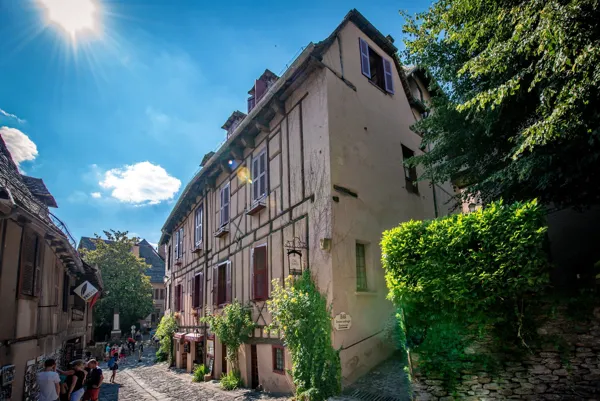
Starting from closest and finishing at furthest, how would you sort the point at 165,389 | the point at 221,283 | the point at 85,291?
the point at 165,389 < the point at 221,283 < the point at 85,291

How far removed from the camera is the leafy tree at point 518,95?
15.7 feet

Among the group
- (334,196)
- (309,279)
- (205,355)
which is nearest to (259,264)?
(309,279)

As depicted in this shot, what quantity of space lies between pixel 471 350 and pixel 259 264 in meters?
7.03

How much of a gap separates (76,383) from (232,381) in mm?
4744

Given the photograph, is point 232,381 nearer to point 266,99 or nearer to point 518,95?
point 266,99

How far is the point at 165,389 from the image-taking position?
45.3 feet

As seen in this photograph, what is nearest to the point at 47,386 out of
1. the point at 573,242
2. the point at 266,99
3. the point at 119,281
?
the point at 266,99

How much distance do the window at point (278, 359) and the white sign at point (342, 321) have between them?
2.44m

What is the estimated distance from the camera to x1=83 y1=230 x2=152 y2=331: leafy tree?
33281mm

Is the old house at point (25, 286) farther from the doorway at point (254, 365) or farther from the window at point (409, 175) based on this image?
the window at point (409, 175)

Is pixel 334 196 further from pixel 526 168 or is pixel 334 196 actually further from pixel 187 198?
pixel 187 198

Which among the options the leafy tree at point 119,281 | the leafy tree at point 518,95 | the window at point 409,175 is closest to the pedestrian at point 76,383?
the leafy tree at point 518,95

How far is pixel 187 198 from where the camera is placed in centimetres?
1959

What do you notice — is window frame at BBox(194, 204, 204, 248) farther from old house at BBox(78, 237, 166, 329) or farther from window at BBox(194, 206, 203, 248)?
old house at BBox(78, 237, 166, 329)
